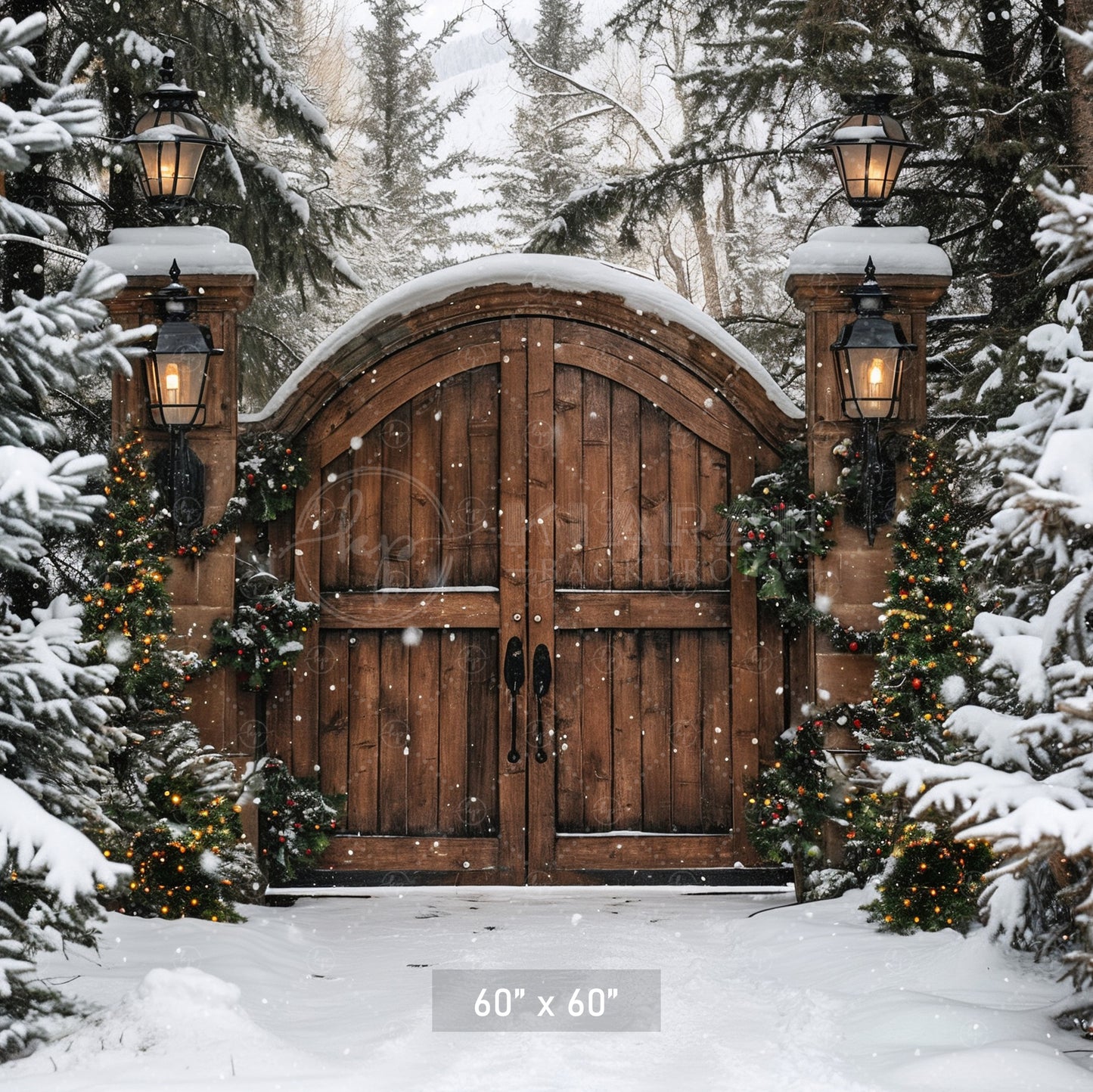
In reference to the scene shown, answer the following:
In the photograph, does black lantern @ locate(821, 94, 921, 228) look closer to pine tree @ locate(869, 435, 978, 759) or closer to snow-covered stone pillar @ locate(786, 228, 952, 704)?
snow-covered stone pillar @ locate(786, 228, 952, 704)

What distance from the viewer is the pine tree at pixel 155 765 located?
5176 millimetres

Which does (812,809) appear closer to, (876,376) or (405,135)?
(876,376)

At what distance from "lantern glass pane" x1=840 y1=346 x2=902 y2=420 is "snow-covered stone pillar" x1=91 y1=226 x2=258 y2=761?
3.02 m

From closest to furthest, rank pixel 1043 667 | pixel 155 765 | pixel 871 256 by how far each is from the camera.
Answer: pixel 1043 667, pixel 155 765, pixel 871 256

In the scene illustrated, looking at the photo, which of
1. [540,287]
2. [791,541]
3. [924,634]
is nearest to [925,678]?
[924,634]

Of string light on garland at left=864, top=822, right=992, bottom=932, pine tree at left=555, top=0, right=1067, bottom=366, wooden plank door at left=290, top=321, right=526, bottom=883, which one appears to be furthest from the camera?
pine tree at left=555, top=0, right=1067, bottom=366

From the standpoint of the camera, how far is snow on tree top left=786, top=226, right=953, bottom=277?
600 centimetres

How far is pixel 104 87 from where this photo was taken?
8.56m

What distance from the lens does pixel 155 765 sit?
5.21 meters

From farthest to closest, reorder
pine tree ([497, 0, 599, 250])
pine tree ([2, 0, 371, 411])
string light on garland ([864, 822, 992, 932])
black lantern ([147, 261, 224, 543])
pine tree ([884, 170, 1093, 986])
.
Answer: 1. pine tree ([497, 0, 599, 250])
2. pine tree ([2, 0, 371, 411])
3. black lantern ([147, 261, 224, 543])
4. string light on garland ([864, 822, 992, 932])
5. pine tree ([884, 170, 1093, 986])

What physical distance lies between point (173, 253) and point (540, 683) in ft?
9.43

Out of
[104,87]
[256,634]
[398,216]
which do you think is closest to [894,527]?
[256,634]

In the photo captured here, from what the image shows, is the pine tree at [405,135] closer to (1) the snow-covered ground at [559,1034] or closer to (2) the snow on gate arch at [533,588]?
(2) the snow on gate arch at [533,588]

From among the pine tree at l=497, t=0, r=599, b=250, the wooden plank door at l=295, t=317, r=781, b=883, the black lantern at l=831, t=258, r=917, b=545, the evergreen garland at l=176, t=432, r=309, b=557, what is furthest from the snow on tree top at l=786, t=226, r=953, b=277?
the pine tree at l=497, t=0, r=599, b=250
